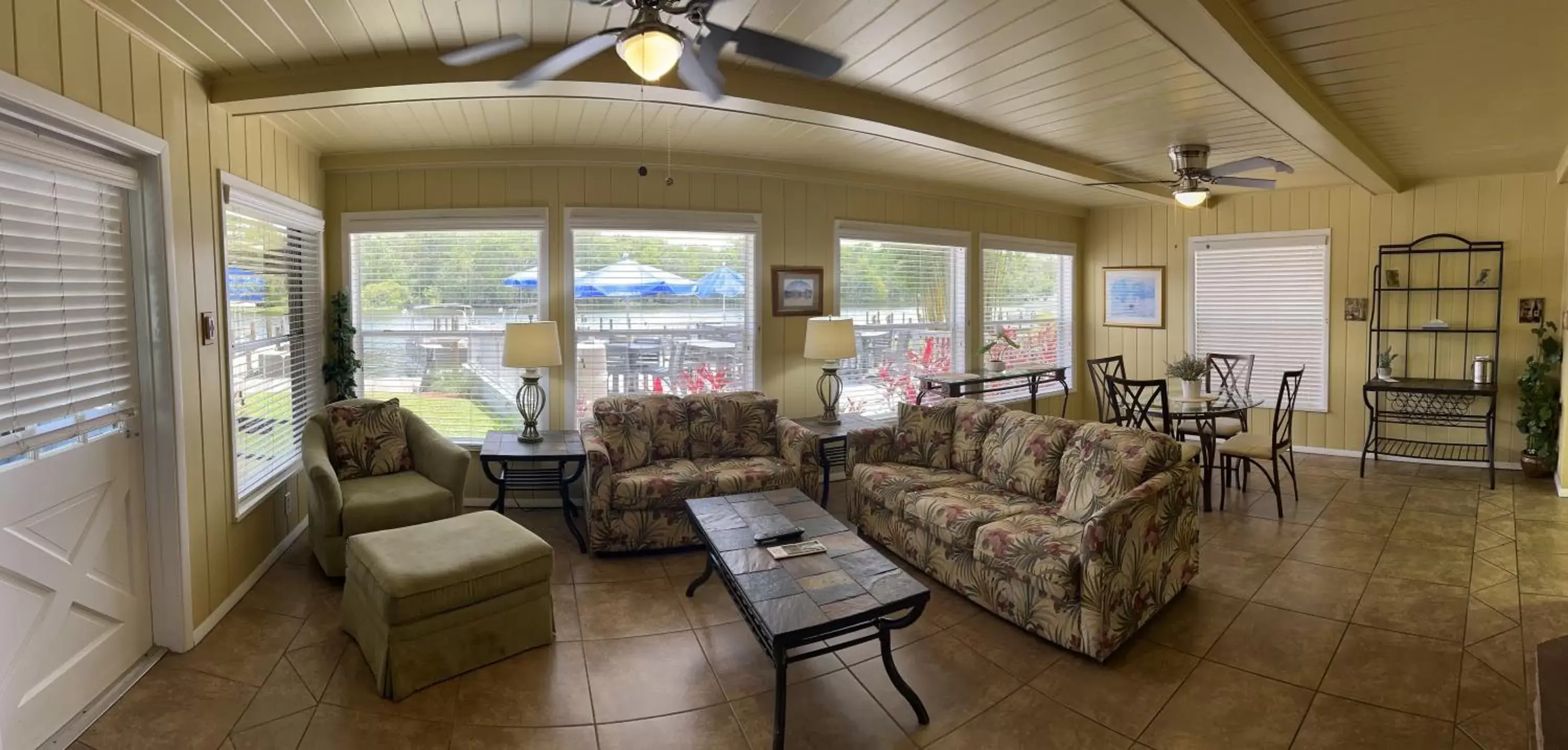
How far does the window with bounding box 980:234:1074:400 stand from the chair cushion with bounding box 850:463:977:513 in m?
2.77

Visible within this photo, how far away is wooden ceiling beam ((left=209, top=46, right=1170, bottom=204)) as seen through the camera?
3027 millimetres

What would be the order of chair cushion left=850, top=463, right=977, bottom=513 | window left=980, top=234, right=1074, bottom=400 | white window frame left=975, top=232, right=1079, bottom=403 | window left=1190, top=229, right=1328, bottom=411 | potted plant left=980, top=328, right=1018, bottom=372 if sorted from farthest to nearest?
window left=980, top=234, right=1074, bottom=400 < white window frame left=975, top=232, right=1079, bottom=403 < window left=1190, top=229, right=1328, bottom=411 < potted plant left=980, top=328, right=1018, bottom=372 < chair cushion left=850, top=463, right=977, bottom=513

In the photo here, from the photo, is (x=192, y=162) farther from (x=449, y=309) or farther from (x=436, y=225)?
(x=449, y=309)

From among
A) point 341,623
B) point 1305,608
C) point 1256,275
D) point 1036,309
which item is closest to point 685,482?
point 341,623

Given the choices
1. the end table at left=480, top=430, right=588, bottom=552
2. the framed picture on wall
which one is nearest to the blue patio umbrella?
the end table at left=480, top=430, right=588, bottom=552

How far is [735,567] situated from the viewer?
2705 millimetres

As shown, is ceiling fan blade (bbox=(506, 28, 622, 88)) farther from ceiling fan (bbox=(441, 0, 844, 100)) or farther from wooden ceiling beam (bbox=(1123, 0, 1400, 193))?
wooden ceiling beam (bbox=(1123, 0, 1400, 193))

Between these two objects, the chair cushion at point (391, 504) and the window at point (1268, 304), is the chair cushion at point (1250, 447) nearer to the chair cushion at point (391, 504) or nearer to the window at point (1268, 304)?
the window at point (1268, 304)

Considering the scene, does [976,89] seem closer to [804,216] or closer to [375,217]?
[804,216]

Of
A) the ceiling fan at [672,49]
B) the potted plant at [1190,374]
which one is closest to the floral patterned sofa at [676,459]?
the ceiling fan at [672,49]

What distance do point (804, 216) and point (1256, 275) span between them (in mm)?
4289

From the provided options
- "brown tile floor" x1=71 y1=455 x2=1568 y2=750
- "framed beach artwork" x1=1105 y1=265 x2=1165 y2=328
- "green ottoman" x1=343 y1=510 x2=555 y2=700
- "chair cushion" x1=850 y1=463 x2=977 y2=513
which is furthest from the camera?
"framed beach artwork" x1=1105 y1=265 x2=1165 y2=328

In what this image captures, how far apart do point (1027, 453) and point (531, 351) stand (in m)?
2.80

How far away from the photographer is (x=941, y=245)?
20.7 feet
